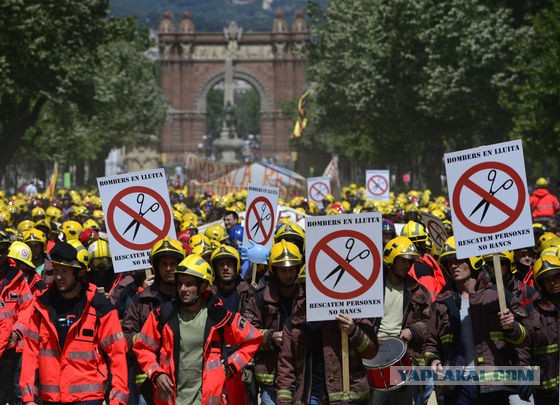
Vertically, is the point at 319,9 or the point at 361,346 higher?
the point at 319,9

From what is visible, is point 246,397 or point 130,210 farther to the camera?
point 130,210

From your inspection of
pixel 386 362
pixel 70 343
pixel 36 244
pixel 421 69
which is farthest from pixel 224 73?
pixel 70 343

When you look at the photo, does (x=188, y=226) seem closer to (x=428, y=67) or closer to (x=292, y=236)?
(x=292, y=236)

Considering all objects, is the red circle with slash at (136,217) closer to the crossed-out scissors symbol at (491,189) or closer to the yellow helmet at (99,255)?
the yellow helmet at (99,255)

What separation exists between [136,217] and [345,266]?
9.10ft

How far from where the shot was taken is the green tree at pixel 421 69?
129 feet

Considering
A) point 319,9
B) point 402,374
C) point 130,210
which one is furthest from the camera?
point 319,9

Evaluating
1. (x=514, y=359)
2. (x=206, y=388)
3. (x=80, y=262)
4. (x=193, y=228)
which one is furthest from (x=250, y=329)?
(x=193, y=228)

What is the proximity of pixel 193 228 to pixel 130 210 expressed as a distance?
4923 mm

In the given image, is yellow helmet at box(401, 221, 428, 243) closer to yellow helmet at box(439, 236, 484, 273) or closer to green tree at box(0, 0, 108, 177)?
yellow helmet at box(439, 236, 484, 273)

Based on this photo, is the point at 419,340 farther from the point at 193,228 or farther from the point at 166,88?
the point at 166,88

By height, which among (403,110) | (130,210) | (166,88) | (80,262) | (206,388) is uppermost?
(166,88)

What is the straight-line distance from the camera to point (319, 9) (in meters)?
56.9

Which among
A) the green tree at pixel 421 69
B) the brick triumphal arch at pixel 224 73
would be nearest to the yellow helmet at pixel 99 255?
the green tree at pixel 421 69
